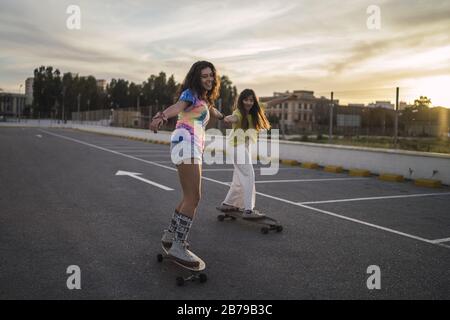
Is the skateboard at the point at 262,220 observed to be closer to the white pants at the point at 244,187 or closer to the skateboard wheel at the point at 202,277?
the white pants at the point at 244,187

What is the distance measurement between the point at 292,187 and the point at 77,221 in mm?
5305

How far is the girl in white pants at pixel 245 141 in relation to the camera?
5.66 meters

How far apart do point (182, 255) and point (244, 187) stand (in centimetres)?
210

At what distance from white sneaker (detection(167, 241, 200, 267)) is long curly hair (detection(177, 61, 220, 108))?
1.47 m

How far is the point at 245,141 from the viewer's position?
5.82 metres

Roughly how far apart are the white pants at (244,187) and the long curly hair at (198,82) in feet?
5.81

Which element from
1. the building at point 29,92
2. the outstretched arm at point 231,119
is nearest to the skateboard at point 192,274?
the outstretched arm at point 231,119

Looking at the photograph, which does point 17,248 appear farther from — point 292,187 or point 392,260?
point 292,187

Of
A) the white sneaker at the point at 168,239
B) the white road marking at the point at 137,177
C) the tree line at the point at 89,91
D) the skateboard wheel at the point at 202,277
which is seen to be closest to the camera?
the skateboard wheel at the point at 202,277

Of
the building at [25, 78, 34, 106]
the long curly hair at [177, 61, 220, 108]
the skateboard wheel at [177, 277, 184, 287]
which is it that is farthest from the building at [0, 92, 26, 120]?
the skateboard wheel at [177, 277, 184, 287]

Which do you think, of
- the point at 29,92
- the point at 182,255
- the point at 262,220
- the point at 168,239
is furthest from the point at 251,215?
the point at 29,92

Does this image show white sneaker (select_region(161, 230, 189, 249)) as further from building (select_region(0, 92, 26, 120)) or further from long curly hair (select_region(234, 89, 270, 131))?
building (select_region(0, 92, 26, 120))

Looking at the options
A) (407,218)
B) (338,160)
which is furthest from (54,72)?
(407,218)
